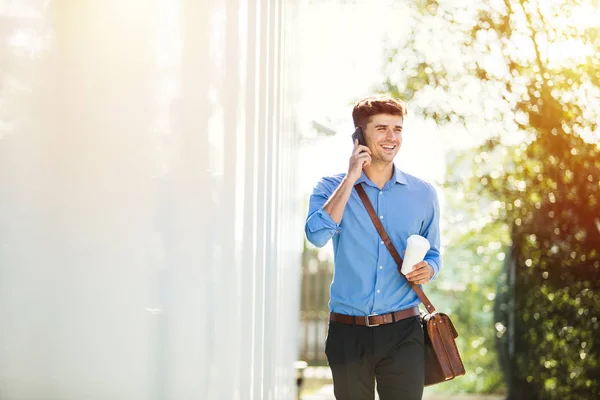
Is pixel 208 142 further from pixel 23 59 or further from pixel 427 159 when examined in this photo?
pixel 427 159

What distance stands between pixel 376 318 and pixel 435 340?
0.30m

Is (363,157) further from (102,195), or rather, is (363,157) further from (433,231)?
(102,195)

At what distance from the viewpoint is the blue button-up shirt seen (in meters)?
3.65

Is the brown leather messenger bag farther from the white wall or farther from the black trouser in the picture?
the white wall

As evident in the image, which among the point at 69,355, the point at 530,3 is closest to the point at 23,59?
the point at 69,355

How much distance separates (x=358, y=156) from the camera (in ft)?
12.2

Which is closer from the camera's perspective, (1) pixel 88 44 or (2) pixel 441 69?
(1) pixel 88 44

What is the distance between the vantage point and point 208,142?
2092mm

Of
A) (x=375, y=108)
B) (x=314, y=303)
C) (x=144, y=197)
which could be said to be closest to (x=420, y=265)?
(x=375, y=108)

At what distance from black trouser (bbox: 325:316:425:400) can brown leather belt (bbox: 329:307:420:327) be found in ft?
0.07

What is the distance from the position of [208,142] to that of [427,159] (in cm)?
576

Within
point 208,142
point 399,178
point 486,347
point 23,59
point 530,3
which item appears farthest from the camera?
point 486,347

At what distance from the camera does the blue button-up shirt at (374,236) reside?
365 cm

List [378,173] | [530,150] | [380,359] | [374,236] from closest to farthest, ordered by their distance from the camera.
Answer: [380,359], [374,236], [378,173], [530,150]
